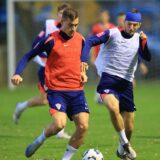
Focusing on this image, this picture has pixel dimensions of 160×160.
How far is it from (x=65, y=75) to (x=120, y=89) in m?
1.16

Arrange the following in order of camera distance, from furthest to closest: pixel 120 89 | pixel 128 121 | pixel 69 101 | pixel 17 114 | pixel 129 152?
1. pixel 17 114
2. pixel 120 89
3. pixel 128 121
4. pixel 129 152
5. pixel 69 101

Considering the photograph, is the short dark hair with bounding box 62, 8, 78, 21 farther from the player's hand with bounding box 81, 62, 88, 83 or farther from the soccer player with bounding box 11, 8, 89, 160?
the player's hand with bounding box 81, 62, 88, 83

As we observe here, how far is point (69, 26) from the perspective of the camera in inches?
411

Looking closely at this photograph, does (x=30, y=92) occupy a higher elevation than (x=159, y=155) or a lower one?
lower

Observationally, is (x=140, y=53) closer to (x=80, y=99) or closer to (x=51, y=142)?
(x=80, y=99)

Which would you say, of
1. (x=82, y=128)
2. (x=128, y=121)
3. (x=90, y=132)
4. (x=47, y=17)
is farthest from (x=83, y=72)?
(x=47, y=17)

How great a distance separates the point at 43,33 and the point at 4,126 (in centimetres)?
265

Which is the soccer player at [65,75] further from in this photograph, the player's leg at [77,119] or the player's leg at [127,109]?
the player's leg at [127,109]

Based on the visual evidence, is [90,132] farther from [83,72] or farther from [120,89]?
[83,72]

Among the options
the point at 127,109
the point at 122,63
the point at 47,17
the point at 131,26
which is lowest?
the point at 47,17

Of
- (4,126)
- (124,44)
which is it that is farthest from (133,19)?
(4,126)

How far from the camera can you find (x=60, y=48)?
414 inches

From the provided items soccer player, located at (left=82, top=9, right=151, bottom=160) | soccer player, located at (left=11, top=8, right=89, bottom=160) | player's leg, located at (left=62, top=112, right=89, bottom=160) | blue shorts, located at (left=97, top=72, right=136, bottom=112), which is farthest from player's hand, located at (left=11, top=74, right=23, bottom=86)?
blue shorts, located at (left=97, top=72, right=136, bottom=112)

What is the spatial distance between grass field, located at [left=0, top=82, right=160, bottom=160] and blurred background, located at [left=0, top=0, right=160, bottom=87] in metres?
4.51
